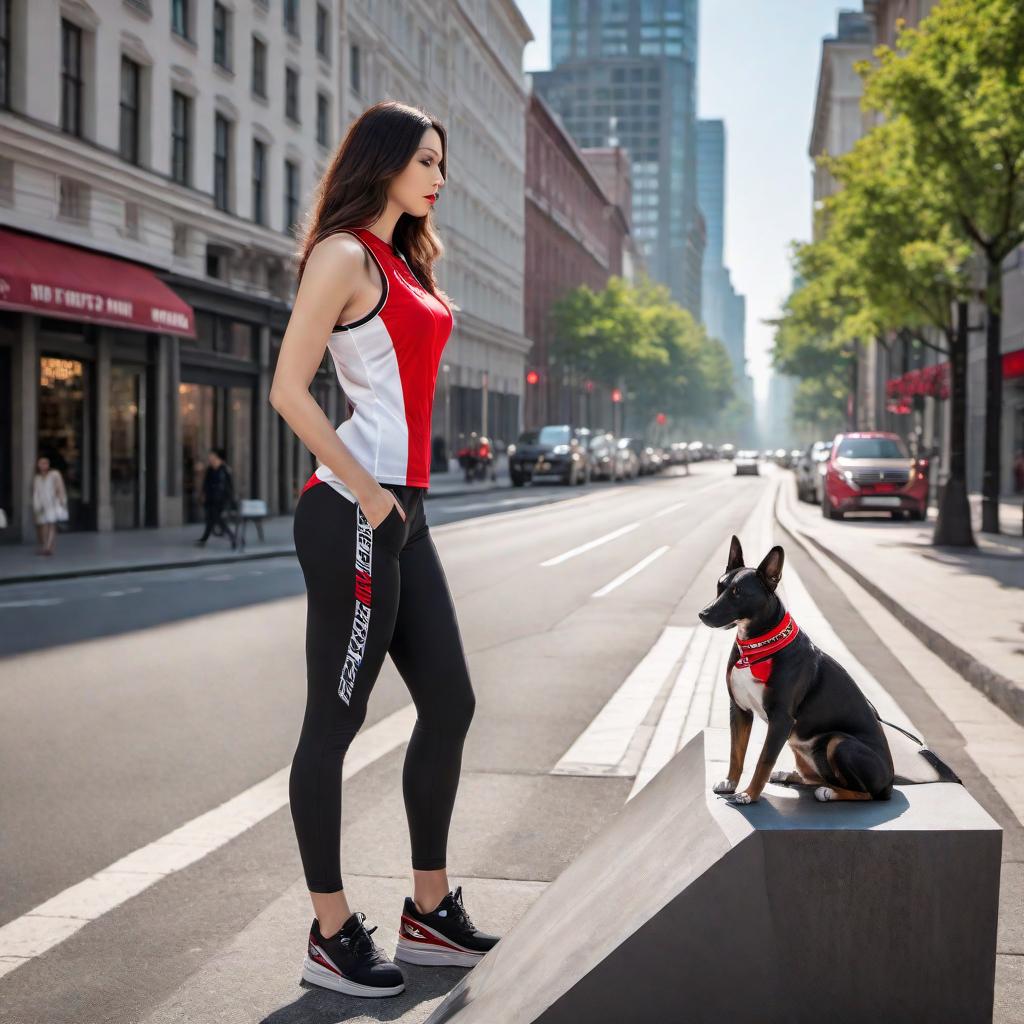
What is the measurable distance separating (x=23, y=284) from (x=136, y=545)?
427 cm

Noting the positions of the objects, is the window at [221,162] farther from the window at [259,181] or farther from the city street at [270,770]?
the city street at [270,770]

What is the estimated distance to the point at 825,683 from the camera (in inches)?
119

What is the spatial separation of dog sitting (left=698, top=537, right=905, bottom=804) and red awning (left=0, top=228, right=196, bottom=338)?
1905 centimetres

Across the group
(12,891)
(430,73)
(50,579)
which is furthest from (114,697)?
(430,73)

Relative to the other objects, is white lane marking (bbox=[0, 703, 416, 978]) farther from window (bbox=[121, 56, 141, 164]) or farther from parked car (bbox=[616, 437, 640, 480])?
parked car (bbox=[616, 437, 640, 480])

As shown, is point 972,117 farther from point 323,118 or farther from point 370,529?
point 323,118

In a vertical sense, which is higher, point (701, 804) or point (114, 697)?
point (701, 804)

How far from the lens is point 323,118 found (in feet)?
129

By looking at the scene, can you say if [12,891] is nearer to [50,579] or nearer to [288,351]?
[288,351]

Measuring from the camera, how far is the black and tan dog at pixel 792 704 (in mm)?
2889

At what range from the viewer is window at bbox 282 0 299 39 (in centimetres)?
3609

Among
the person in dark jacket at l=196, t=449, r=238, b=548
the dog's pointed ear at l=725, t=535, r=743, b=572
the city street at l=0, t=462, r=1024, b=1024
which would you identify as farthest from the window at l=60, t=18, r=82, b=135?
the dog's pointed ear at l=725, t=535, r=743, b=572

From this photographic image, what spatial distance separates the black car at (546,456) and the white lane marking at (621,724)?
4058 centimetres

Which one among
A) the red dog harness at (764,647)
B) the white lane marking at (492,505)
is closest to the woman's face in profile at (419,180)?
the red dog harness at (764,647)
